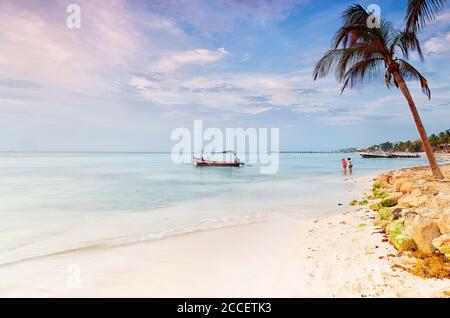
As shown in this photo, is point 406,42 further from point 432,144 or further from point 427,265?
point 432,144

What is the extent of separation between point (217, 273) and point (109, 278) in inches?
68.9

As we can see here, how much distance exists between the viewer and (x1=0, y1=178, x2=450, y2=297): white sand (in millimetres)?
3586

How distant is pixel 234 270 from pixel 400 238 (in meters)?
2.78

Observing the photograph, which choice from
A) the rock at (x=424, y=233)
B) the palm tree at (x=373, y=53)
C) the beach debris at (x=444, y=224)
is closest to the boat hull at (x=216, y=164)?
the palm tree at (x=373, y=53)

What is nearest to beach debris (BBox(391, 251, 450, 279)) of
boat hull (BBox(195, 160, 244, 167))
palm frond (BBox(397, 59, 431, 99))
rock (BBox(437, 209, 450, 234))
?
rock (BBox(437, 209, 450, 234))

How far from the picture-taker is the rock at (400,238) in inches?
168

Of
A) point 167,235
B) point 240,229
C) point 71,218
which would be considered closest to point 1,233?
point 71,218

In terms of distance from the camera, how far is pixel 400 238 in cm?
445

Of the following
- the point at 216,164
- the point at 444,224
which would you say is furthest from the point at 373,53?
the point at 216,164

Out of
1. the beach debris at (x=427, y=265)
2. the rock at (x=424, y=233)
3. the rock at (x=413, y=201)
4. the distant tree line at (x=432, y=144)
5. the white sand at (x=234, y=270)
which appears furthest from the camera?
the distant tree line at (x=432, y=144)

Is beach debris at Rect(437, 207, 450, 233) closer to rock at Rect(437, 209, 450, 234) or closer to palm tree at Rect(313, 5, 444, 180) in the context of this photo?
rock at Rect(437, 209, 450, 234)

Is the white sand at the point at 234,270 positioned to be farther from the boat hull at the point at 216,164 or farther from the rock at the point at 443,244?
the boat hull at the point at 216,164

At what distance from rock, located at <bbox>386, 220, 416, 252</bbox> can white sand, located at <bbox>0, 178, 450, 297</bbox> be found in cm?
21

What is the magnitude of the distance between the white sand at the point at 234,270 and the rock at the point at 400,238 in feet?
0.68
